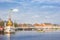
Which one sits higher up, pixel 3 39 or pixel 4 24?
pixel 4 24

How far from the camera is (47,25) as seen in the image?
24.9 ft

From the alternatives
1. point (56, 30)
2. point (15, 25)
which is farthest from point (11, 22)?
point (56, 30)

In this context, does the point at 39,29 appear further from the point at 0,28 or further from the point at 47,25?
the point at 0,28

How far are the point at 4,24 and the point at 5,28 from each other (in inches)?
6.2

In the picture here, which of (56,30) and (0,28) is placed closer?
(0,28)

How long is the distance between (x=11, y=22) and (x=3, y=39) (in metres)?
1.05

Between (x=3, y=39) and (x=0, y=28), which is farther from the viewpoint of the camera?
(x=0, y=28)

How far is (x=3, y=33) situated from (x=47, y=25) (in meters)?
1.74

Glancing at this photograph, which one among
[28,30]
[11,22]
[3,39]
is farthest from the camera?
[28,30]

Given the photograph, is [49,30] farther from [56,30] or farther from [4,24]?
Result: [4,24]

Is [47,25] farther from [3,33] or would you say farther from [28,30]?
[3,33]

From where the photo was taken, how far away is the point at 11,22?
752 cm

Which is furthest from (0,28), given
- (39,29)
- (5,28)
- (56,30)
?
(56,30)

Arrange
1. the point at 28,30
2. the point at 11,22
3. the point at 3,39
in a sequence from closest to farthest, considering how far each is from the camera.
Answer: the point at 3,39
the point at 11,22
the point at 28,30
